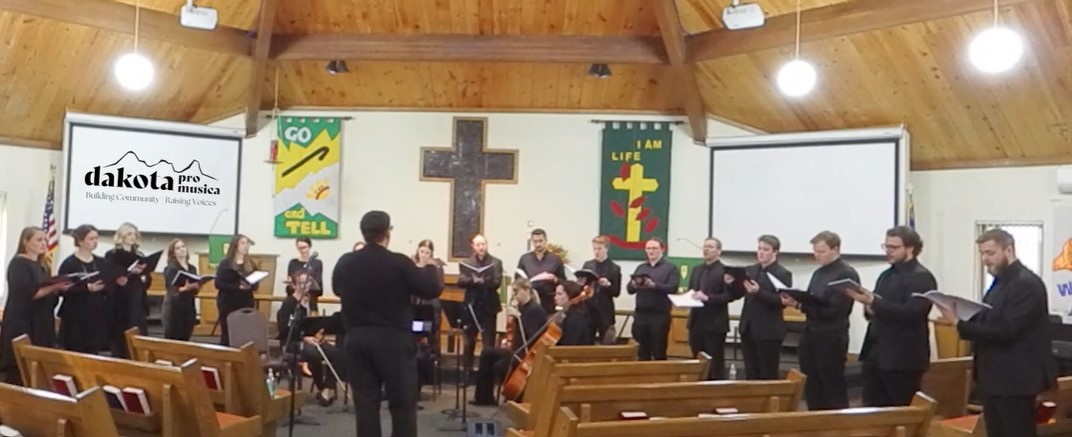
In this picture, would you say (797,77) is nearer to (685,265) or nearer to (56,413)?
A: (685,265)

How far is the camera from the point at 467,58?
28.8 feet

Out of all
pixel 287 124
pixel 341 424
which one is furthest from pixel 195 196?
pixel 341 424

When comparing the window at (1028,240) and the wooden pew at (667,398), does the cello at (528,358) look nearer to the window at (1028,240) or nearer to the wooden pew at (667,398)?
the wooden pew at (667,398)

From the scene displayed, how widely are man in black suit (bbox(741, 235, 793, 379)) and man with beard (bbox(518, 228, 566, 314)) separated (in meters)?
1.73

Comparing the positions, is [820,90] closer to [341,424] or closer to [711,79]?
[711,79]

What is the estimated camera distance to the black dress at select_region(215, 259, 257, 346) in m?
6.93

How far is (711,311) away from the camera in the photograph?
22.1 feet

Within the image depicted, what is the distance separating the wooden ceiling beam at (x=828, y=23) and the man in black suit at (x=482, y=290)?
8.34 feet

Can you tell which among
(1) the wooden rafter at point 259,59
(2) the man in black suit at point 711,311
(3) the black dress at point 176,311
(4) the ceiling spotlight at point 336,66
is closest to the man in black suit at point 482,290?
(2) the man in black suit at point 711,311

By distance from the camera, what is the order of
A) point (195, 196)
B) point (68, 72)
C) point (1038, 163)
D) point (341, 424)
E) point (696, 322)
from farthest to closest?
1. point (195, 196)
2. point (68, 72)
3. point (1038, 163)
4. point (696, 322)
5. point (341, 424)

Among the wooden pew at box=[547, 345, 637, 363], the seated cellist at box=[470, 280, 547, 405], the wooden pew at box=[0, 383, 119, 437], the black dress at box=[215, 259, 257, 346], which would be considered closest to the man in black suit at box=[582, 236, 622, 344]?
the seated cellist at box=[470, 280, 547, 405]

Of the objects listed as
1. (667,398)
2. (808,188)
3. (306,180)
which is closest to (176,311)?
(306,180)

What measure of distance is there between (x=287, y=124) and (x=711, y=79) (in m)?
4.22

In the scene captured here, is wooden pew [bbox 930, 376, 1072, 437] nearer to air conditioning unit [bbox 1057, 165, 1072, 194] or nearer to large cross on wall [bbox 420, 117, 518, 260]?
Answer: air conditioning unit [bbox 1057, 165, 1072, 194]
